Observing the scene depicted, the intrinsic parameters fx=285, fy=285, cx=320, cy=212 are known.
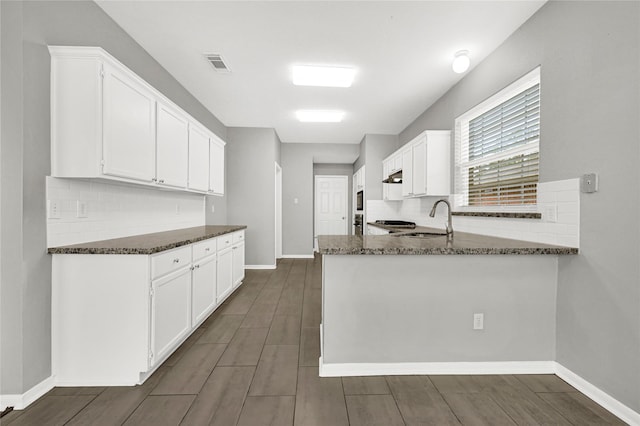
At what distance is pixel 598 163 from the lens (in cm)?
176

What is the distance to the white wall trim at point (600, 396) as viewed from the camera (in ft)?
5.21

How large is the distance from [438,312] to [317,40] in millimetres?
2556

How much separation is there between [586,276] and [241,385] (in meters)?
2.37

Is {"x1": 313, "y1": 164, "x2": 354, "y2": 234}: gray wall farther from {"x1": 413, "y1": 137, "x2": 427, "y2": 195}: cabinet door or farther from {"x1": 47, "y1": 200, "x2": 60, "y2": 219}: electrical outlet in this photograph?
{"x1": 47, "y1": 200, "x2": 60, "y2": 219}: electrical outlet

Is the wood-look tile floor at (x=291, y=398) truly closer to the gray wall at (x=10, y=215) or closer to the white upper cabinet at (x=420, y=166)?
the gray wall at (x=10, y=215)

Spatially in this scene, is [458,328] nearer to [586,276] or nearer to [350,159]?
[586,276]

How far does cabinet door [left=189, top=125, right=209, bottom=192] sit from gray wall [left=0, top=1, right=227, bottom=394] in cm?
145

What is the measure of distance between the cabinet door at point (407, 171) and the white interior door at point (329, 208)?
366 centimetres

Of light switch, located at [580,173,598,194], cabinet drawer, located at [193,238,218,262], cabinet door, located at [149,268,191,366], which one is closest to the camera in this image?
light switch, located at [580,173,598,194]

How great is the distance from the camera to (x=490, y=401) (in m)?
1.75

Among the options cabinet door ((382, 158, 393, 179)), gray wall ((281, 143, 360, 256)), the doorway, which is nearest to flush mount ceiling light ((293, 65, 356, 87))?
cabinet door ((382, 158, 393, 179))

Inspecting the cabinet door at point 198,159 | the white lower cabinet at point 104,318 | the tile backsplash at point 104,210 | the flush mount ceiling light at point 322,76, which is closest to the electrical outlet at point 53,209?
the tile backsplash at point 104,210

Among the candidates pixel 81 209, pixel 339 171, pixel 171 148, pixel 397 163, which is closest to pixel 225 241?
pixel 171 148

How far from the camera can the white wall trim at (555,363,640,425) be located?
159cm
